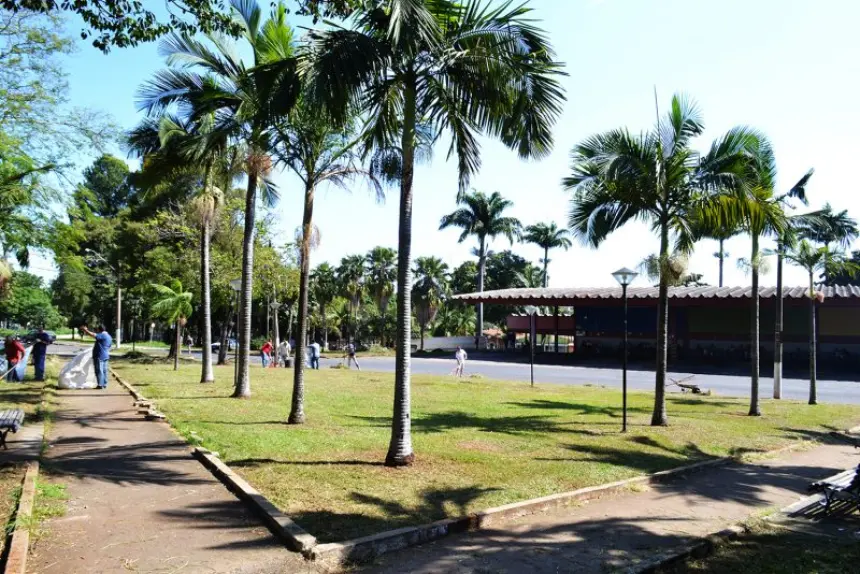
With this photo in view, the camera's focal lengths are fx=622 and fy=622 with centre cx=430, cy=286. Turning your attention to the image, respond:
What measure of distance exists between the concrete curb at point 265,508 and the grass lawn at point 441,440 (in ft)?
0.53

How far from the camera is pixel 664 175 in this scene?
490 inches

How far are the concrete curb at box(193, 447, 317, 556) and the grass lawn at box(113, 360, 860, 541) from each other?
0.53 feet

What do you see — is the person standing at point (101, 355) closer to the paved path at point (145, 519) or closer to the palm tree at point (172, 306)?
the paved path at point (145, 519)

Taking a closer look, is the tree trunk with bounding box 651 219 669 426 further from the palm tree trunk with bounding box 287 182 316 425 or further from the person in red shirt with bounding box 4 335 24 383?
the person in red shirt with bounding box 4 335 24 383

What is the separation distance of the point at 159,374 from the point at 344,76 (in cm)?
1611

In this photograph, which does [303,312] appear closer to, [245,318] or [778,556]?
[245,318]

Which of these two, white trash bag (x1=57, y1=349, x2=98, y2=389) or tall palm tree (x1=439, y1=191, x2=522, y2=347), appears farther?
tall palm tree (x1=439, y1=191, x2=522, y2=347)

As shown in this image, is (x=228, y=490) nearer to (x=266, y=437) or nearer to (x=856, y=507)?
(x=266, y=437)

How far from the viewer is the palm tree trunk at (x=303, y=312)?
10602 millimetres

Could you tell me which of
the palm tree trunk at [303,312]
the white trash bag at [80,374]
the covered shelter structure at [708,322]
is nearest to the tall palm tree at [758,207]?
the palm tree trunk at [303,312]

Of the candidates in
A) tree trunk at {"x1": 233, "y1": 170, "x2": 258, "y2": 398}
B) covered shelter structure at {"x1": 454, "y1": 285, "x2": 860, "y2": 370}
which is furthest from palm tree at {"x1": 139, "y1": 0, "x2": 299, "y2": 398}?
covered shelter structure at {"x1": 454, "y1": 285, "x2": 860, "y2": 370}

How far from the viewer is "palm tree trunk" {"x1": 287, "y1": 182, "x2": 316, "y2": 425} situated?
10.6 m

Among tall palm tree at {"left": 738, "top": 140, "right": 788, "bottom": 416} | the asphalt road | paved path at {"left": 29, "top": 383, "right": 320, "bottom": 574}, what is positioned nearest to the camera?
paved path at {"left": 29, "top": 383, "right": 320, "bottom": 574}

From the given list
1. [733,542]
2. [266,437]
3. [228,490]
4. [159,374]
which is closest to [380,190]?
[266,437]
